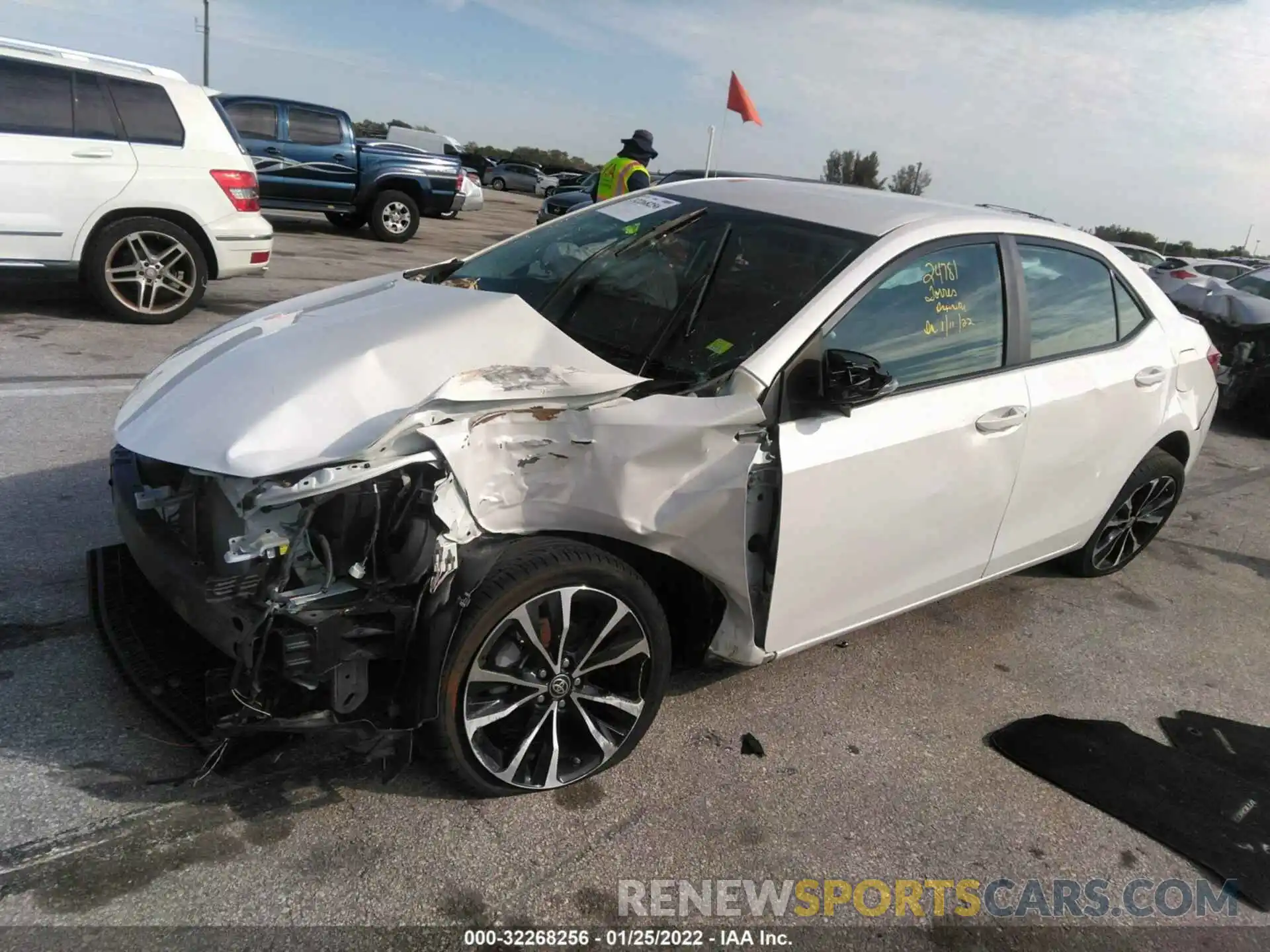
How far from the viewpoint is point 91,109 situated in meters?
6.87

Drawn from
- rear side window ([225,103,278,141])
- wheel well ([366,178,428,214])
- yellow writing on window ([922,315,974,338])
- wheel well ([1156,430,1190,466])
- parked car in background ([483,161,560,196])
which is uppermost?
parked car in background ([483,161,560,196])

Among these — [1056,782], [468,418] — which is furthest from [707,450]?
[1056,782]

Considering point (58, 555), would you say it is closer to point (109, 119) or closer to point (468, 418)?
point (468, 418)

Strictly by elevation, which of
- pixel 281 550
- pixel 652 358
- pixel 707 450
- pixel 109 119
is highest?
pixel 109 119

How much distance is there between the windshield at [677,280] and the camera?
3.05 metres

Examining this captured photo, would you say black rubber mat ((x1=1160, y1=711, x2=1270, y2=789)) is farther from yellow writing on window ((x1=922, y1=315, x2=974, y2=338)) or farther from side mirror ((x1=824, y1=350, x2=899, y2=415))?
side mirror ((x1=824, y1=350, x2=899, y2=415))

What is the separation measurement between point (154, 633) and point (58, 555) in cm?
118

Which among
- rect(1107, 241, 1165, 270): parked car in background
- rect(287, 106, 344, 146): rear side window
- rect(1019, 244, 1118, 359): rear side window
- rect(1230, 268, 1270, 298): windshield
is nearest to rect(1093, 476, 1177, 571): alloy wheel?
rect(1019, 244, 1118, 359): rear side window

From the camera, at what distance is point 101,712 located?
9.18 feet

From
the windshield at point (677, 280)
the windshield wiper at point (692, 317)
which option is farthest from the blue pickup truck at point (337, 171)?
the windshield wiper at point (692, 317)

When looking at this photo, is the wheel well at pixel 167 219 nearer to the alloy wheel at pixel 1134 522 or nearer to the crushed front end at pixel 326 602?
the crushed front end at pixel 326 602

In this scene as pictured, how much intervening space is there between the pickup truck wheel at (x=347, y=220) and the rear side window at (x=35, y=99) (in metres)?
8.21

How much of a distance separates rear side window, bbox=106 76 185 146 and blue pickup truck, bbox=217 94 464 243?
6.27 meters

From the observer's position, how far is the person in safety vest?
26.2 feet
